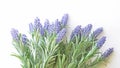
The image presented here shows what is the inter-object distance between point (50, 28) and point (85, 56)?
0.20m

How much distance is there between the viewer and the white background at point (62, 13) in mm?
1356

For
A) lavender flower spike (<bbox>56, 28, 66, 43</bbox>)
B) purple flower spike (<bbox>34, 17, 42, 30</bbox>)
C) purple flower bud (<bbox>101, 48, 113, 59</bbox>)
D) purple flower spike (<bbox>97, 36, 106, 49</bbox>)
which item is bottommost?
purple flower bud (<bbox>101, 48, 113, 59</bbox>)

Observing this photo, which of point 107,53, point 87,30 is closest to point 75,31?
point 87,30

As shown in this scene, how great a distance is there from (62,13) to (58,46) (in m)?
0.18

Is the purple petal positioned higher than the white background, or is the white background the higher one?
→ the white background

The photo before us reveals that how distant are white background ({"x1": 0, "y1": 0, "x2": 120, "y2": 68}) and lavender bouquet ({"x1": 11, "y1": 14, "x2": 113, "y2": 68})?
52 millimetres

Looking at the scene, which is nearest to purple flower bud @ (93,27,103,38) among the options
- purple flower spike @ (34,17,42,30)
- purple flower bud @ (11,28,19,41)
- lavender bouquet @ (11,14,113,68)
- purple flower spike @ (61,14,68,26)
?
lavender bouquet @ (11,14,113,68)

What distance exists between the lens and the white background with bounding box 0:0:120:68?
1356 millimetres

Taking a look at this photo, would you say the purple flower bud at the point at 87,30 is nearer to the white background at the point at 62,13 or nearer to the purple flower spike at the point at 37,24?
the white background at the point at 62,13

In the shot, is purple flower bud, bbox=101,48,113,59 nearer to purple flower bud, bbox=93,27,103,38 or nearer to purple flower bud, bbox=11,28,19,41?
purple flower bud, bbox=93,27,103,38

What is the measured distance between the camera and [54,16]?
1372mm

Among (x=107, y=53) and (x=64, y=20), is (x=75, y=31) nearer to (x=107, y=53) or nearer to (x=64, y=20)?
(x=64, y=20)

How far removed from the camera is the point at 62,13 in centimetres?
137

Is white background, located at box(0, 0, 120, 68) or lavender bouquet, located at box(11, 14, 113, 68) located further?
white background, located at box(0, 0, 120, 68)
